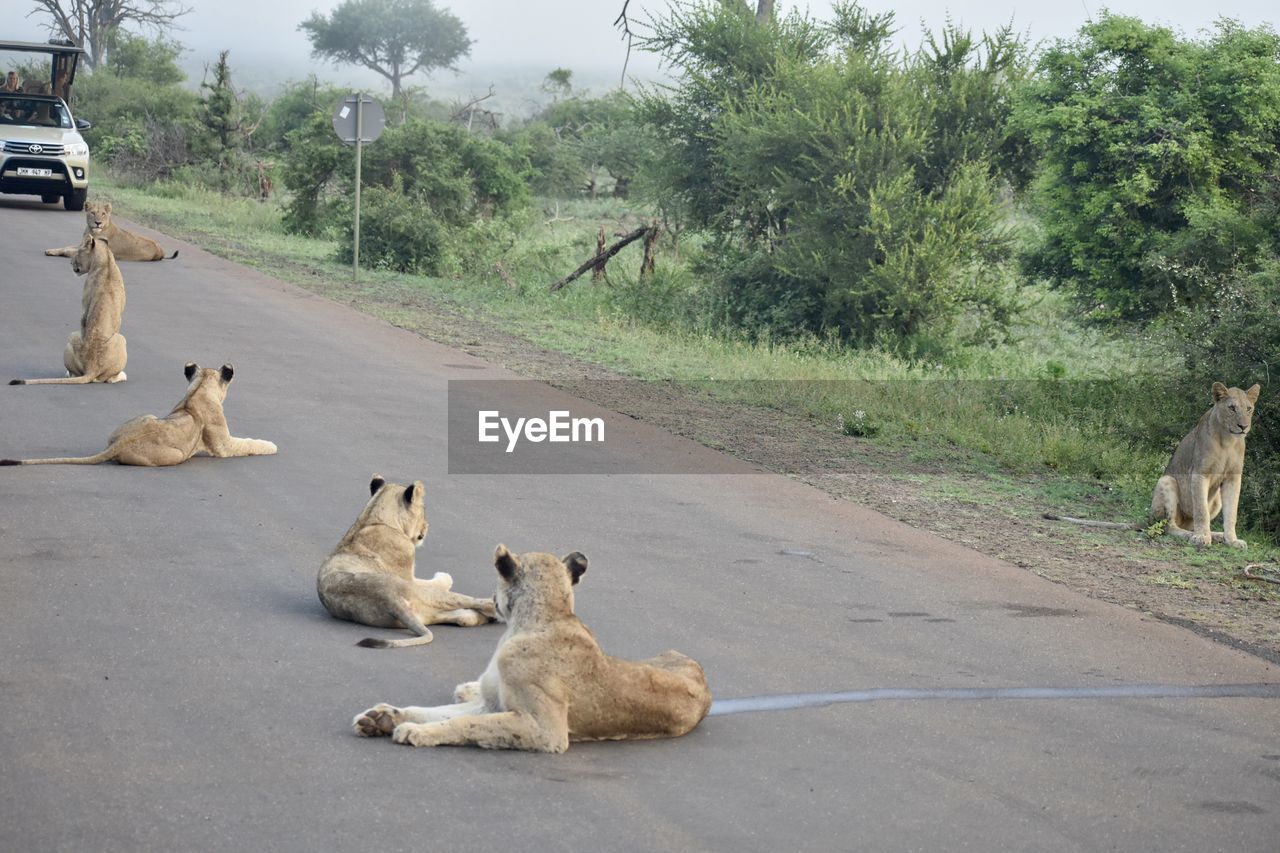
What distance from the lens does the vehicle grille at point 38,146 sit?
29.7 meters

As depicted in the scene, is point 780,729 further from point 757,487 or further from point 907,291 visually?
point 907,291

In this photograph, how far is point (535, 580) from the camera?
561 cm

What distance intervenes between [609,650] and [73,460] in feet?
15.9

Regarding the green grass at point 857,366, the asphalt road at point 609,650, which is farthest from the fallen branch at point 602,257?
the asphalt road at point 609,650

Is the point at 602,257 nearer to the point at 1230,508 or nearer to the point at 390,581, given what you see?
the point at 1230,508

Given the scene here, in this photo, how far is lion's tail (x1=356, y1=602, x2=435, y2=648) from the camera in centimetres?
659

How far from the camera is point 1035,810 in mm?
5223

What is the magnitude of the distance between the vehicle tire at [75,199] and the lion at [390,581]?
86.8ft

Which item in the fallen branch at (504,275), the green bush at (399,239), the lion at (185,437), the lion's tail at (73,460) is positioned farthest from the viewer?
the green bush at (399,239)

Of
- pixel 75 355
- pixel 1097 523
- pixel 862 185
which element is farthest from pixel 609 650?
pixel 862 185

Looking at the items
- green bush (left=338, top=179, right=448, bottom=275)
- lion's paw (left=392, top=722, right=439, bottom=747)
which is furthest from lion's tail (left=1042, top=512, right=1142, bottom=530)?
green bush (left=338, top=179, right=448, bottom=275)

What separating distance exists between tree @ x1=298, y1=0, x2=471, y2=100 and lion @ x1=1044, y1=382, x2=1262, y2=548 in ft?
302

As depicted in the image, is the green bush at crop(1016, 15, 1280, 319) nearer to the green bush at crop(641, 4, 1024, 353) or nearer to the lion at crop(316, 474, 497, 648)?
the green bush at crop(641, 4, 1024, 353)

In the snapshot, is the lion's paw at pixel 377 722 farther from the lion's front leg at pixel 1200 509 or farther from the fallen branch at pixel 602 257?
the fallen branch at pixel 602 257
